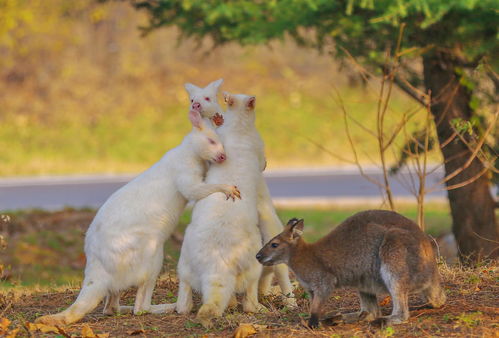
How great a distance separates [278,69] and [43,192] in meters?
10.2

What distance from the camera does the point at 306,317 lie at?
5855 mm

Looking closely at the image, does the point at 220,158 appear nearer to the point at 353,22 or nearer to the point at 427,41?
the point at 353,22

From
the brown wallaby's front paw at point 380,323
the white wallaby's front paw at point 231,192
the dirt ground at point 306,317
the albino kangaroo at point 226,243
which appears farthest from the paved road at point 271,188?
the brown wallaby's front paw at point 380,323

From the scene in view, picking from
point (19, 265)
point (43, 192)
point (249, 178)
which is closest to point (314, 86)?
point (43, 192)

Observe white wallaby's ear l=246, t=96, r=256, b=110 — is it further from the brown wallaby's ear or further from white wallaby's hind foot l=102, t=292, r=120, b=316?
white wallaby's hind foot l=102, t=292, r=120, b=316

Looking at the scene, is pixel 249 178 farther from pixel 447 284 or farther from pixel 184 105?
pixel 184 105

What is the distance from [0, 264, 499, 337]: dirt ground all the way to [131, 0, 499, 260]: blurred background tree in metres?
1.55

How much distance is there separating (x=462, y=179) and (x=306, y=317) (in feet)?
14.0

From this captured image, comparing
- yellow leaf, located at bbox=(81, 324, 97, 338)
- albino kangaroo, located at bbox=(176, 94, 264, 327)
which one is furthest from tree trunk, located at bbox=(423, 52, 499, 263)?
yellow leaf, located at bbox=(81, 324, 97, 338)

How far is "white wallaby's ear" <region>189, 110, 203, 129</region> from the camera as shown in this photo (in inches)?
254

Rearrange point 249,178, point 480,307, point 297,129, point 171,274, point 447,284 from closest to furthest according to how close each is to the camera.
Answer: point 480,307
point 249,178
point 447,284
point 171,274
point 297,129

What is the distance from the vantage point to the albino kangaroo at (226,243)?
6020 millimetres

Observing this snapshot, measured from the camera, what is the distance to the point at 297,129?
2358cm

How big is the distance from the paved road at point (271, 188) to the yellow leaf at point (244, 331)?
1138 cm
